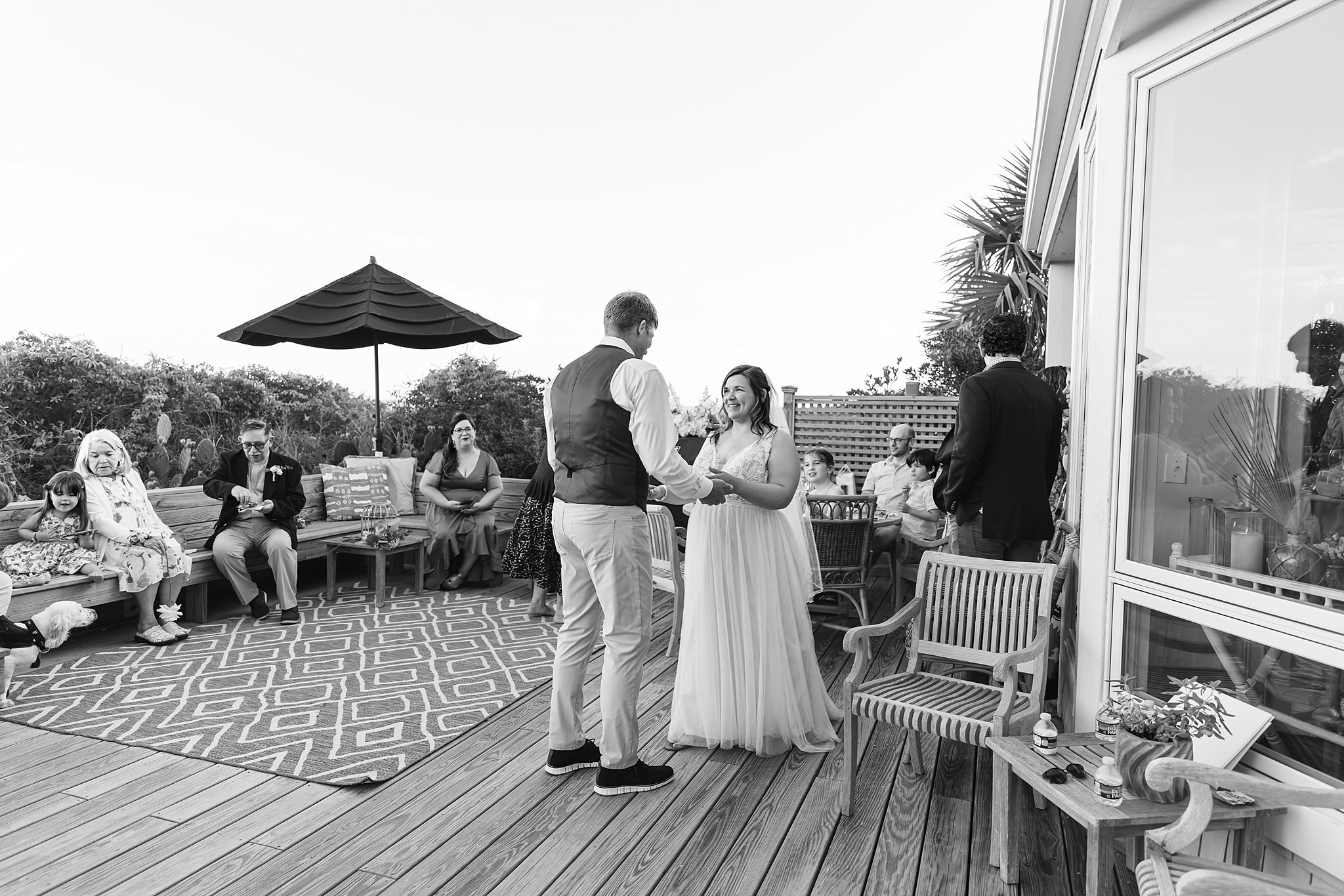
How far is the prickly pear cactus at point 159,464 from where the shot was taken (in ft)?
25.2

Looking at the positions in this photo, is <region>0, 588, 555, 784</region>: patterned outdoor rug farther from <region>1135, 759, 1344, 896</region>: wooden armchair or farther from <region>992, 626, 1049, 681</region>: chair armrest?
<region>1135, 759, 1344, 896</region>: wooden armchair

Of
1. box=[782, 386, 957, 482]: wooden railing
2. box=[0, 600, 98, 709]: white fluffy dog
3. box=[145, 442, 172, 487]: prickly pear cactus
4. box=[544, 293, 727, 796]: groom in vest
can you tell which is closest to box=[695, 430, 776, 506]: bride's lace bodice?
box=[544, 293, 727, 796]: groom in vest

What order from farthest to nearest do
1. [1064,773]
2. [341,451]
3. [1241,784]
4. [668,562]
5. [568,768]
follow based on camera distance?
[341,451]
[668,562]
[568,768]
[1064,773]
[1241,784]

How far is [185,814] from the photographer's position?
2590mm

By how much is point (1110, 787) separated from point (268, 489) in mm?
5366

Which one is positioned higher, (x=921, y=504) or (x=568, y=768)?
(x=921, y=504)

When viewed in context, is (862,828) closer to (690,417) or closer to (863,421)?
(690,417)

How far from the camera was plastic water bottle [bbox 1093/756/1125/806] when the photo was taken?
1875 mm

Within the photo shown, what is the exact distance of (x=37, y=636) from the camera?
4.18m

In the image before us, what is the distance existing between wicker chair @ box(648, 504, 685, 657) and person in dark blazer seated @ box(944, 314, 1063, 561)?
1.64 metres

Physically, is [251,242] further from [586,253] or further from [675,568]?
[675,568]

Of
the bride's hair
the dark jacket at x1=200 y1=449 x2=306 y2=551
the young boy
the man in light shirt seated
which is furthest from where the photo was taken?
the man in light shirt seated

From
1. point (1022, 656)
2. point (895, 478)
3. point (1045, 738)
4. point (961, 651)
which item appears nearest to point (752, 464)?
point (961, 651)

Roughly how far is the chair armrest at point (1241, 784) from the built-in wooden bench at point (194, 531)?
201 inches
